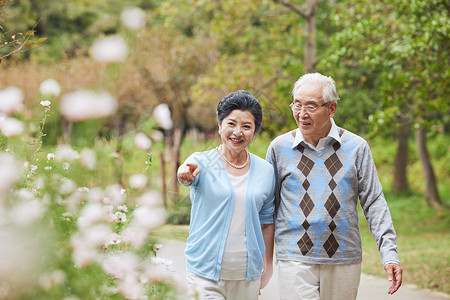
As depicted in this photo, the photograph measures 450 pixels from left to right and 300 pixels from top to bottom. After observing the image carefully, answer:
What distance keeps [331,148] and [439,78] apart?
5.79 meters

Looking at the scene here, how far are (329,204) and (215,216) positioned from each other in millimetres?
680

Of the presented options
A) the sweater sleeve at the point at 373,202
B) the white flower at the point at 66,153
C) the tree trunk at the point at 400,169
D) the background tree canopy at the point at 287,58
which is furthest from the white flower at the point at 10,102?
the tree trunk at the point at 400,169

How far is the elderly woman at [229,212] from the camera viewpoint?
3025 mm

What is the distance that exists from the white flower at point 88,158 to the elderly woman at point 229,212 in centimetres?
124

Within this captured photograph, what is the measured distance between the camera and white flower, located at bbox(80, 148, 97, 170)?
1733 millimetres

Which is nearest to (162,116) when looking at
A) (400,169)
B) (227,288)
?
(227,288)

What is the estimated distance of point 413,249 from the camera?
36.7ft

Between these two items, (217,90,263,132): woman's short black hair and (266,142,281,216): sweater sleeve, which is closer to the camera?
(217,90,263,132): woman's short black hair

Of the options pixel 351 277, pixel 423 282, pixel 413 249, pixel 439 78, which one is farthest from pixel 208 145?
pixel 413 249

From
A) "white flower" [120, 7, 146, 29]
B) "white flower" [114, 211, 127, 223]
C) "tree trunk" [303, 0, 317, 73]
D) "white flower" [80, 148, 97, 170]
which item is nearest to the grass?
"white flower" [114, 211, 127, 223]

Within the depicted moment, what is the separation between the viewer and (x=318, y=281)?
335 centimetres

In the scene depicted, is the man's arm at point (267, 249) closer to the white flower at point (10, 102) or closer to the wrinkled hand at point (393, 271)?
the wrinkled hand at point (393, 271)

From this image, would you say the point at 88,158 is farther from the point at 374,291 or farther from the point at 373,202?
the point at 374,291

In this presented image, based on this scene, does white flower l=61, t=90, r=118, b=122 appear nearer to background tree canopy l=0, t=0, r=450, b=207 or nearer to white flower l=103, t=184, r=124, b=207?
background tree canopy l=0, t=0, r=450, b=207
